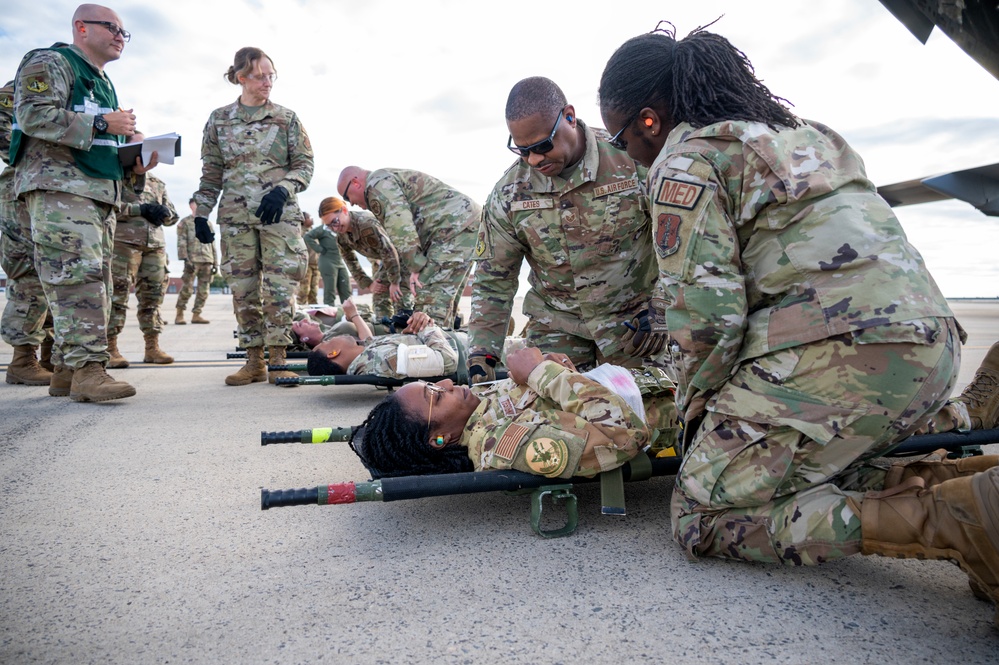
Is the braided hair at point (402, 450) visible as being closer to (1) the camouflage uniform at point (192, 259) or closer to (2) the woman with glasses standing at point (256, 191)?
(2) the woman with glasses standing at point (256, 191)

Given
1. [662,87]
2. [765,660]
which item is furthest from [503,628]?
[662,87]

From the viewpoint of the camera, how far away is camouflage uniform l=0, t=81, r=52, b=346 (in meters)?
4.54

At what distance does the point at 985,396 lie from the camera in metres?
2.37

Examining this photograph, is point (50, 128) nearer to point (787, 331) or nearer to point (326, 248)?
point (787, 331)

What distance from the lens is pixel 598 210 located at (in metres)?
2.95

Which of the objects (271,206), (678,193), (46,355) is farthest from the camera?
(46,355)

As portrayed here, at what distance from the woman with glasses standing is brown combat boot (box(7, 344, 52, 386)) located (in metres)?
1.33

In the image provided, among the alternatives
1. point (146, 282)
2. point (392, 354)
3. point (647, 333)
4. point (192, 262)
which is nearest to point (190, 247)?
point (192, 262)

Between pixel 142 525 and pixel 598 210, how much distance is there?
2.24 meters

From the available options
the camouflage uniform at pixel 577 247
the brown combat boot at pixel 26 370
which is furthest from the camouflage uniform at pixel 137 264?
the camouflage uniform at pixel 577 247

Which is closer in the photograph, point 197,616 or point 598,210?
point 197,616

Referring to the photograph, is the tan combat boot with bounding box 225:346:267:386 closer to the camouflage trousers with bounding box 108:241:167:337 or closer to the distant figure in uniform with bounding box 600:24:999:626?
the camouflage trousers with bounding box 108:241:167:337

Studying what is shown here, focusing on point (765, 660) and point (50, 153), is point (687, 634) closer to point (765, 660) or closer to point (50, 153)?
point (765, 660)

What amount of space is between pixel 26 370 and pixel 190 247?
23.4ft
